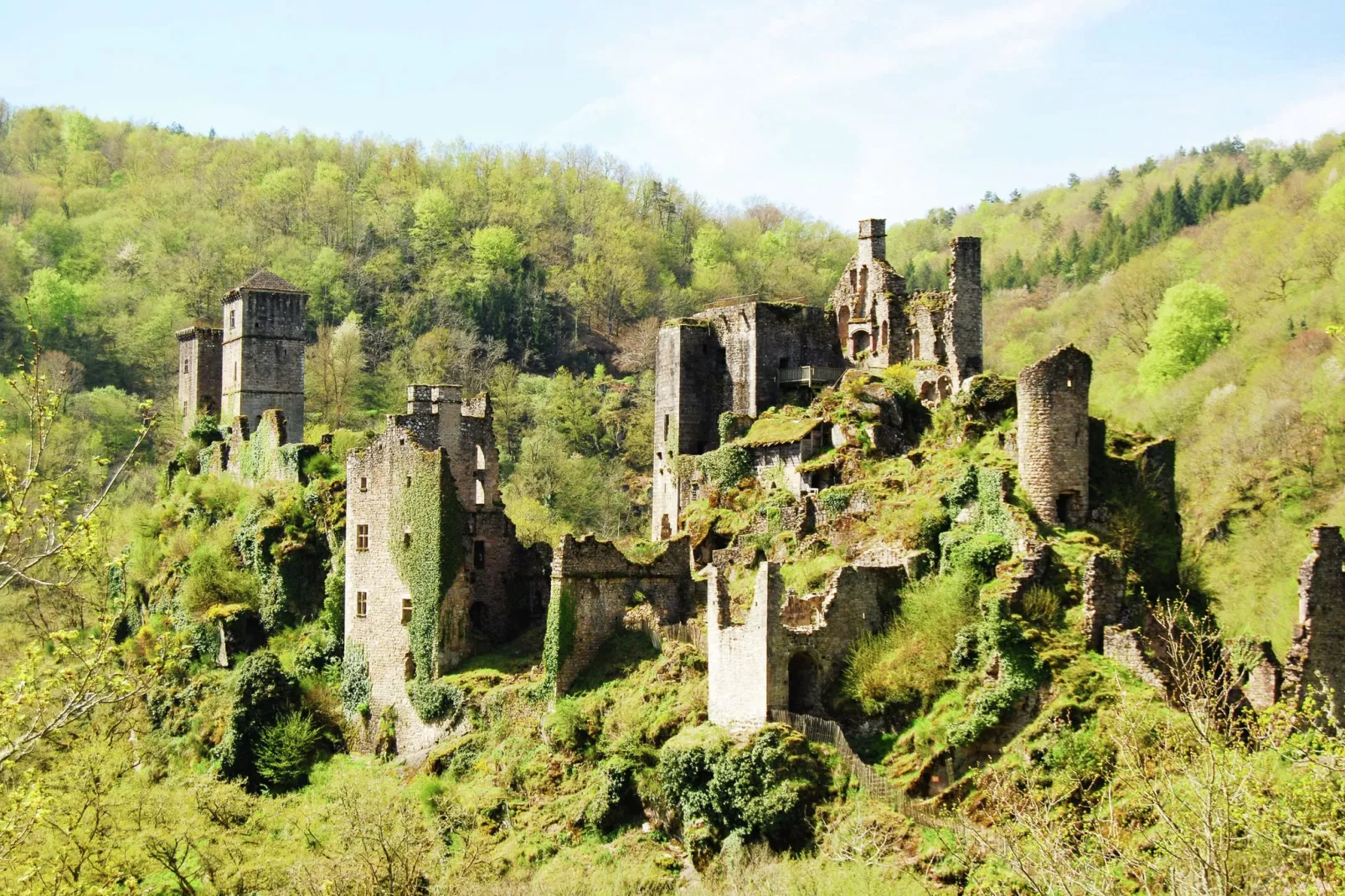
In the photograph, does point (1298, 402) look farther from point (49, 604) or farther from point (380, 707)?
point (49, 604)

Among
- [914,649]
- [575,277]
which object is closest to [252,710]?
[914,649]

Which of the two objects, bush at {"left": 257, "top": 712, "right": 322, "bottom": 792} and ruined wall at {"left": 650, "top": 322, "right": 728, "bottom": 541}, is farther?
ruined wall at {"left": 650, "top": 322, "right": 728, "bottom": 541}

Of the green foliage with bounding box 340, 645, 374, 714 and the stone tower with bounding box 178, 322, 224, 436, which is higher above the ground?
the stone tower with bounding box 178, 322, 224, 436

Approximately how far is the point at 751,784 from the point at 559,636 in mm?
7172

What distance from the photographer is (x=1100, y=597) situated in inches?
1110

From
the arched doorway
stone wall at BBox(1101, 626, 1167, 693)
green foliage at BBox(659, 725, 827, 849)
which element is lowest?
green foliage at BBox(659, 725, 827, 849)

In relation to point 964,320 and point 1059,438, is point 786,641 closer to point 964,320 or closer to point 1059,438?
point 1059,438

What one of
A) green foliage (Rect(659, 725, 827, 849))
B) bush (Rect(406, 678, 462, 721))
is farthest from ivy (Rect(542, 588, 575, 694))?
green foliage (Rect(659, 725, 827, 849))

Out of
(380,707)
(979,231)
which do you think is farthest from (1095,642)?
(979,231)

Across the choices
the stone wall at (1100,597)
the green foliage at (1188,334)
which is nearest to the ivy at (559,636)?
the stone wall at (1100,597)

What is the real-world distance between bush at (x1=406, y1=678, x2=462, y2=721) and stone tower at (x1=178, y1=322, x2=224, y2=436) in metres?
24.9

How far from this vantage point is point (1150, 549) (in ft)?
101

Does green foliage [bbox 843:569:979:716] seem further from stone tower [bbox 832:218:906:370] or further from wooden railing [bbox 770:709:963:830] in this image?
stone tower [bbox 832:218:906:370]

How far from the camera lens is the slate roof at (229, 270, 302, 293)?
57.3 metres
